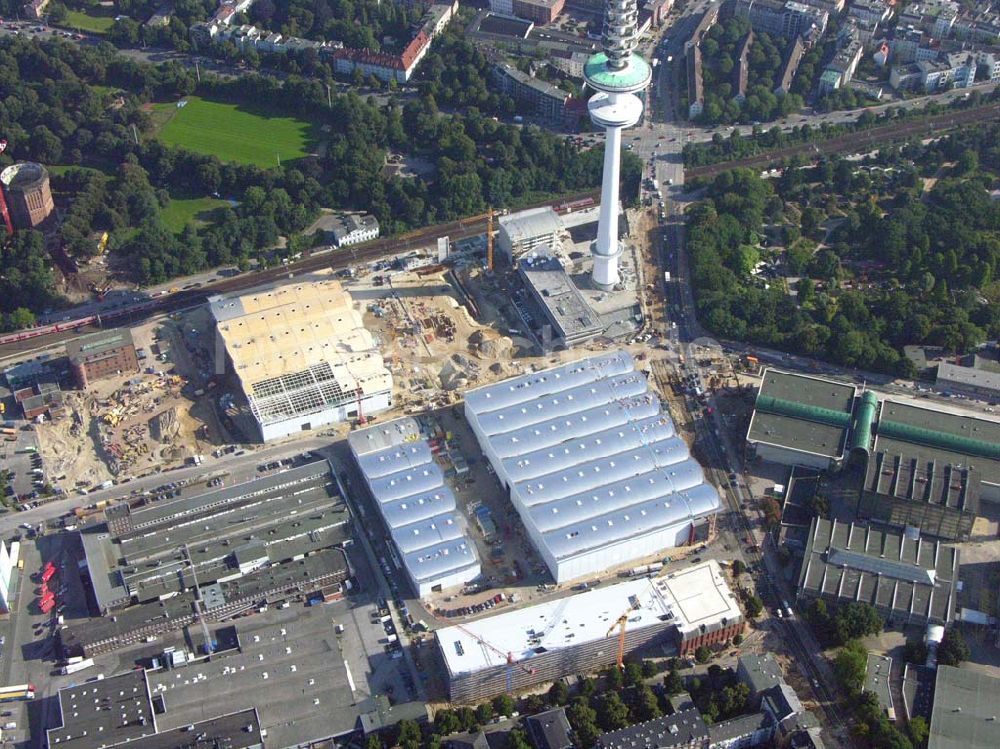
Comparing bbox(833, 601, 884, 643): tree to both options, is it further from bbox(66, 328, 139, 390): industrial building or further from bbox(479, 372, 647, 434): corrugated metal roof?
bbox(66, 328, 139, 390): industrial building

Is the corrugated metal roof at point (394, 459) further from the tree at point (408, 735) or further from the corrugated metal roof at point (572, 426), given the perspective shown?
the tree at point (408, 735)

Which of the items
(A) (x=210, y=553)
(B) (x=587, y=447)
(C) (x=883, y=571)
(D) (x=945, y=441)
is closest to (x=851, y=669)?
(C) (x=883, y=571)

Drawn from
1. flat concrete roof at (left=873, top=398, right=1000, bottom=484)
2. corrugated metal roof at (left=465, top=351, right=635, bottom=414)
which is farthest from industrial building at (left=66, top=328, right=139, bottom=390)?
flat concrete roof at (left=873, top=398, right=1000, bottom=484)

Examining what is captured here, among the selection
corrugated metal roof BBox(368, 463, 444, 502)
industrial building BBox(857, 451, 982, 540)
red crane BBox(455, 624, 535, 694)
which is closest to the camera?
red crane BBox(455, 624, 535, 694)

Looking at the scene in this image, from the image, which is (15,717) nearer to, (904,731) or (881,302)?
(904,731)

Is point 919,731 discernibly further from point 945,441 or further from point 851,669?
point 945,441

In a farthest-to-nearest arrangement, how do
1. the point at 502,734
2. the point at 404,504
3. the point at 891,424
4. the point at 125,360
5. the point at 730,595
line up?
1. the point at 125,360
2. the point at 891,424
3. the point at 404,504
4. the point at 730,595
5. the point at 502,734

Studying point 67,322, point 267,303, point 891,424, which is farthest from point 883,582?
point 67,322

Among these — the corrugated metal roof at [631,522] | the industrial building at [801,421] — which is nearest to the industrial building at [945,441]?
the industrial building at [801,421]
